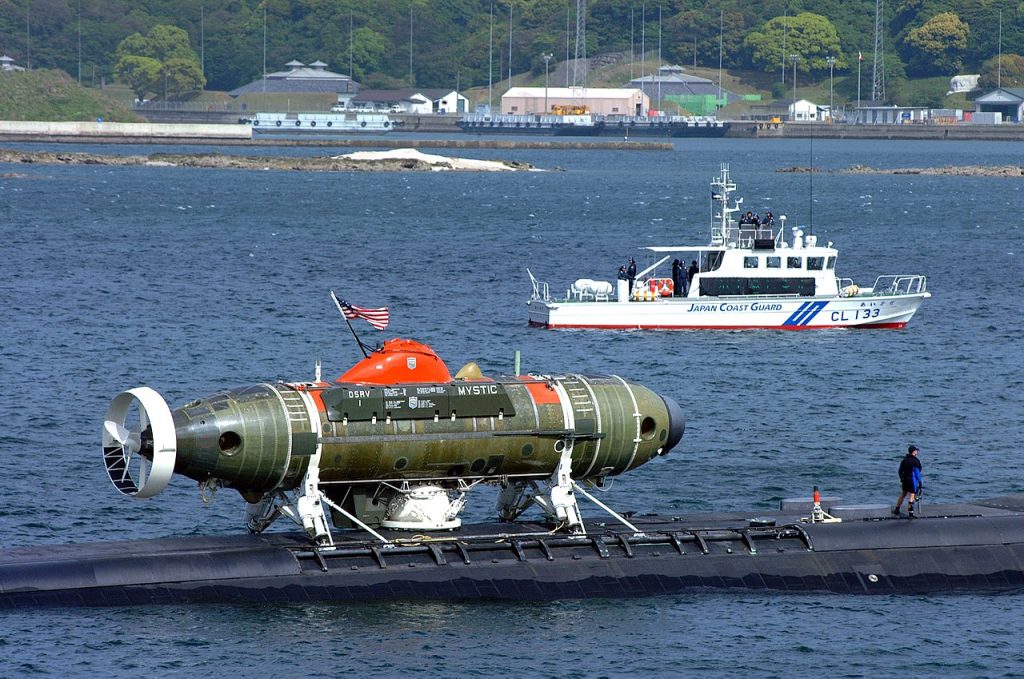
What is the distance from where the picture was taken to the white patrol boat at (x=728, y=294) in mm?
75688

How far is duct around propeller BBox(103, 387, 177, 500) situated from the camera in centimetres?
3288

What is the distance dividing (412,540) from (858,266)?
251ft

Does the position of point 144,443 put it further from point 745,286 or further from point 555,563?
point 745,286

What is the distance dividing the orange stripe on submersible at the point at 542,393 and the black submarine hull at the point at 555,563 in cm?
280

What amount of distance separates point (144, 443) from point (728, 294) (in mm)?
46630

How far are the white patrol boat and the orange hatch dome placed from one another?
132 ft

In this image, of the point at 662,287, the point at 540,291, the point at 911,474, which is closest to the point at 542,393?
the point at 911,474

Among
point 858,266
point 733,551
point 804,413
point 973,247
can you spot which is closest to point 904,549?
point 733,551

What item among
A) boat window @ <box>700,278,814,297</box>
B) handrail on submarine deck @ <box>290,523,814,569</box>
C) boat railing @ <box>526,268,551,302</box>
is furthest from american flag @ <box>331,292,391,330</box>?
boat window @ <box>700,278,814,297</box>

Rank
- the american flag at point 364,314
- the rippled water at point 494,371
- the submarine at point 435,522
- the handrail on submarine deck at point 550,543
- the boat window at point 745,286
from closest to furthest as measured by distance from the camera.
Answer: the rippled water at point 494,371 < the submarine at point 435,522 < the handrail on submarine deck at point 550,543 < the american flag at point 364,314 < the boat window at point 745,286

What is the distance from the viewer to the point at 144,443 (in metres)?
33.1

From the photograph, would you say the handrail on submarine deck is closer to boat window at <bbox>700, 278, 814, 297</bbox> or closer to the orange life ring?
boat window at <bbox>700, 278, 814, 297</bbox>

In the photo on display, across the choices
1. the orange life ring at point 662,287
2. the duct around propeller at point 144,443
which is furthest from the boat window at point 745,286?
the duct around propeller at point 144,443

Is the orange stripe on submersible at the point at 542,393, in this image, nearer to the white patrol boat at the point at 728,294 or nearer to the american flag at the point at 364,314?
the american flag at the point at 364,314
